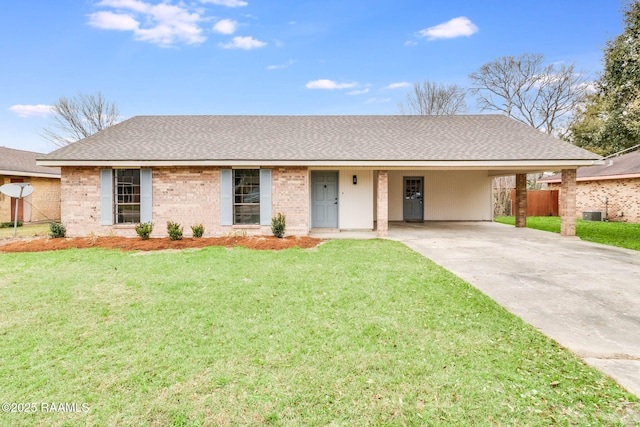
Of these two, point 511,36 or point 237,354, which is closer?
point 237,354

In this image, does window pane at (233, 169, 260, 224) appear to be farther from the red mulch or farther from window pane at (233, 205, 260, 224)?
the red mulch

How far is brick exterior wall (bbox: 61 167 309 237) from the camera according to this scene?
10.4m

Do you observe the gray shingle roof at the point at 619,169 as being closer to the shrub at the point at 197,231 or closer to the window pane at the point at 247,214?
the window pane at the point at 247,214

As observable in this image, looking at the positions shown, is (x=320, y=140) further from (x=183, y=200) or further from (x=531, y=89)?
(x=531, y=89)

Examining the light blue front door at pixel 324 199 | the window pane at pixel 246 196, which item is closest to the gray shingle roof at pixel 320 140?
the window pane at pixel 246 196

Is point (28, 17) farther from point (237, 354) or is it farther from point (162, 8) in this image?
point (237, 354)

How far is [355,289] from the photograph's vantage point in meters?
5.07

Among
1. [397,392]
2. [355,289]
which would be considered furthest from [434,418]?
[355,289]

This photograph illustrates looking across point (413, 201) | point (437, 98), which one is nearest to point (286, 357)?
point (413, 201)

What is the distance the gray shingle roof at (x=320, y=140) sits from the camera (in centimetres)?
1030

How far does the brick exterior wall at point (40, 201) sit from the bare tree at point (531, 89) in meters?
29.5

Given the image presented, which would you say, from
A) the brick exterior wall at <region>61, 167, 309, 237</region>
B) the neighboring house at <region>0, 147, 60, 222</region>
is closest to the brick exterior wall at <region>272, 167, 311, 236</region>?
the brick exterior wall at <region>61, 167, 309, 237</region>

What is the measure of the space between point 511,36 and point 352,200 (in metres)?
16.4

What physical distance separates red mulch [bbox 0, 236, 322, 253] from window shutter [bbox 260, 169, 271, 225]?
3.00ft
